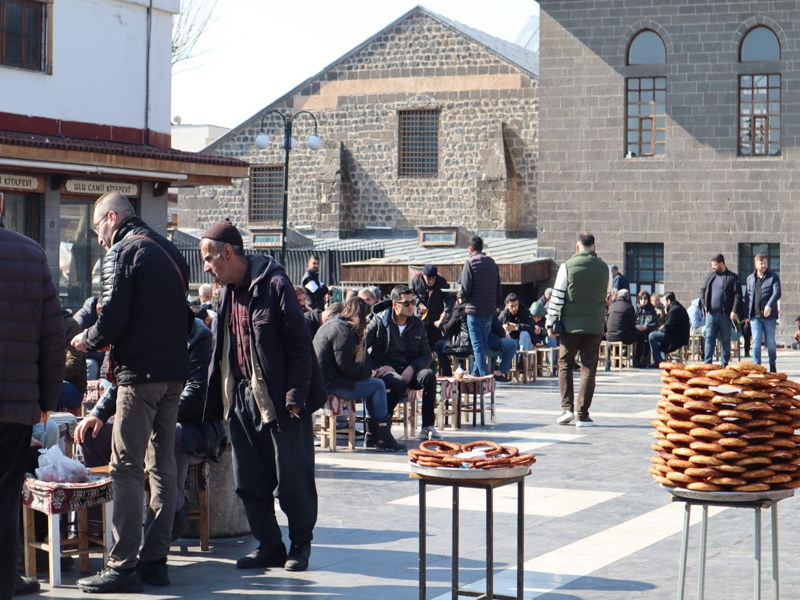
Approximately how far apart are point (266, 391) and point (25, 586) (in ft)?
5.25

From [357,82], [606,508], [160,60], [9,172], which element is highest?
[357,82]

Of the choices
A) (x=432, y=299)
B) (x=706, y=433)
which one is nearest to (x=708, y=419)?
(x=706, y=433)

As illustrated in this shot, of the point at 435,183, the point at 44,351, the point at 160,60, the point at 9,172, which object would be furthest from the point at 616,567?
the point at 435,183

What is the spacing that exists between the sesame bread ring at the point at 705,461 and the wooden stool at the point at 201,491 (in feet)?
11.0

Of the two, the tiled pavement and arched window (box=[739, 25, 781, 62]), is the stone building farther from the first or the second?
the tiled pavement

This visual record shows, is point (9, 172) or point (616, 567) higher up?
point (9, 172)

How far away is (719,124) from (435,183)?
32.6 feet

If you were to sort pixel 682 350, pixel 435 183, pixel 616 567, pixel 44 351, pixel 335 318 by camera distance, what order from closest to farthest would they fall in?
pixel 44 351
pixel 616 567
pixel 335 318
pixel 682 350
pixel 435 183

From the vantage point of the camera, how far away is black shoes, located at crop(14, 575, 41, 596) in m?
6.24

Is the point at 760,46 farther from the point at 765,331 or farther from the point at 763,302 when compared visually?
the point at 763,302

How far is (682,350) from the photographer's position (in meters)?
24.5

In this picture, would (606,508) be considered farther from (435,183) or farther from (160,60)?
(435,183)

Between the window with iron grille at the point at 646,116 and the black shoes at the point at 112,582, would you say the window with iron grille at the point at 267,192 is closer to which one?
the window with iron grille at the point at 646,116

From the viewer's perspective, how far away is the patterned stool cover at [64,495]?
6418mm
